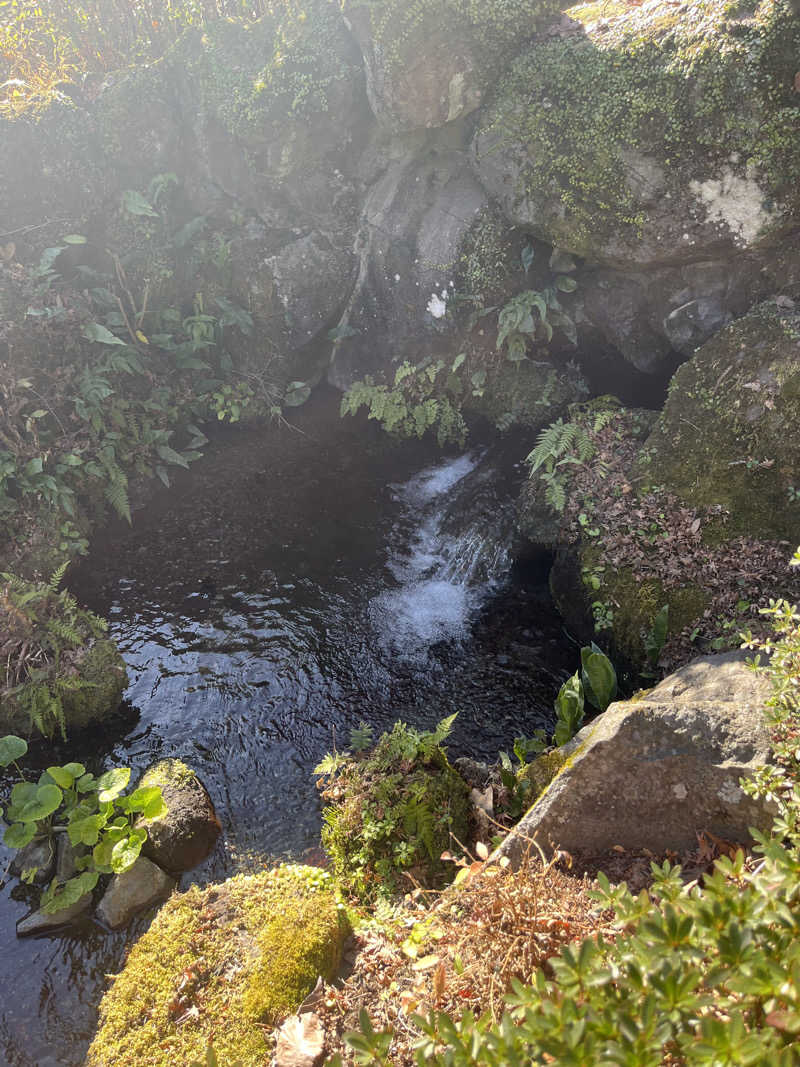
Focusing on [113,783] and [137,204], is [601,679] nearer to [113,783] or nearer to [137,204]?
[113,783]

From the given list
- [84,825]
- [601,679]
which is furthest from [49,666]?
[601,679]

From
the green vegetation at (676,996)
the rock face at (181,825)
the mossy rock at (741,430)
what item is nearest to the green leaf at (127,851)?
the rock face at (181,825)

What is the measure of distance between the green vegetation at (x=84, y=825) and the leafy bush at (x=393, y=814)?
1.44 m

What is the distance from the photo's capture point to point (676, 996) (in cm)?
171

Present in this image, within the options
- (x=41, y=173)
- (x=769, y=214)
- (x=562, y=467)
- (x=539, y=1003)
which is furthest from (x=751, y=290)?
(x=41, y=173)

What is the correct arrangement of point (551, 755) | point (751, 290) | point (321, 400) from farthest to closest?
point (321, 400), point (751, 290), point (551, 755)

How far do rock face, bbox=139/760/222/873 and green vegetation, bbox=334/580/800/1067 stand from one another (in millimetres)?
3685

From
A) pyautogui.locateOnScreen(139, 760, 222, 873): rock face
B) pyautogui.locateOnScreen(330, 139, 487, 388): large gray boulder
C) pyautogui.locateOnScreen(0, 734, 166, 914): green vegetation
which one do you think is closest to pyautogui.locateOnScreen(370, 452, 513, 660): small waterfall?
pyautogui.locateOnScreen(330, 139, 487, 388): large gray boulder

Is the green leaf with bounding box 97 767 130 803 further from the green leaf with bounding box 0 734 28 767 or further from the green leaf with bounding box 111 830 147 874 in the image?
the green leaf with bounding box 0 734 28 767

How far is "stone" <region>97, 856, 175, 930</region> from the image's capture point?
4.86 meters

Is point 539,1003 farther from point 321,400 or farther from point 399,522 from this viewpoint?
point 321,400

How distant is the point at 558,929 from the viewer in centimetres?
282

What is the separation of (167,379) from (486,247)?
521cm

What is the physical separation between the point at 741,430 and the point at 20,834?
25.0ft
